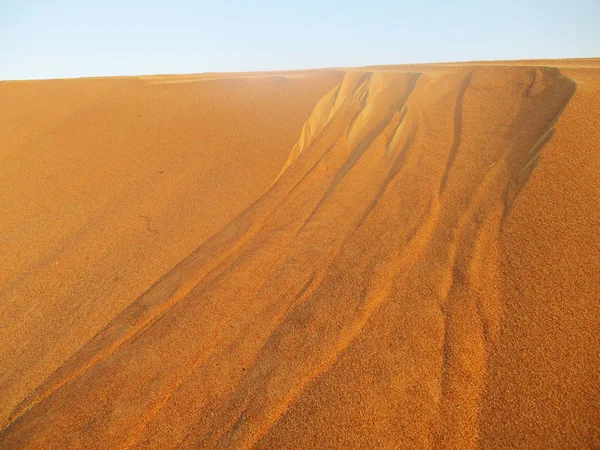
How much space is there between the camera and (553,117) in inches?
117

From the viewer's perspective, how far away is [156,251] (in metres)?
2.96

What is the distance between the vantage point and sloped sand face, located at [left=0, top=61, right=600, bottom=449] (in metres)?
1.64

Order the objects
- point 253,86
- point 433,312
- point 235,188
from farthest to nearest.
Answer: point 253,86, point 235,188, point 433,312

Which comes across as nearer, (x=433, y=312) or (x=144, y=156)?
(x=433, y=312)

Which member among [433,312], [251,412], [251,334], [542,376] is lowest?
[251,412]

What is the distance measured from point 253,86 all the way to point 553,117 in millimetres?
4172

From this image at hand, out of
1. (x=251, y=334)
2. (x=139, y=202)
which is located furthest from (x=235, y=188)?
(x=251, y=334)

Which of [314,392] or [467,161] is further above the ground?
[467,161]

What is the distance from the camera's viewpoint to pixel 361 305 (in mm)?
2104

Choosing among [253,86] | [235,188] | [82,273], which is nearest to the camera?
[82,273]

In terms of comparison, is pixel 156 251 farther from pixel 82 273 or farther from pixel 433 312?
pixel 433 312

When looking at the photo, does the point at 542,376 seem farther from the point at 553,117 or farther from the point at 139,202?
the point at 139,202

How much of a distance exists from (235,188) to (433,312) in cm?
216

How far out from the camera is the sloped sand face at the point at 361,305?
5.38 ft
